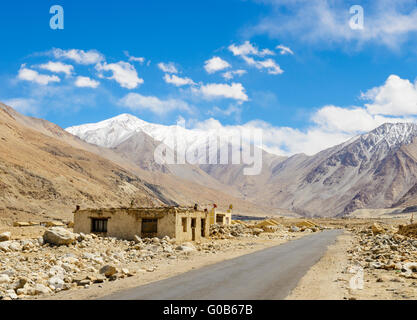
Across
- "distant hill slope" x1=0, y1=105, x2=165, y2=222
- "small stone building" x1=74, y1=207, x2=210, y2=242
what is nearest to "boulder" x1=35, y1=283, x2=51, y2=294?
"small stone building" x1=74, y1=207, x2=210, y2=242

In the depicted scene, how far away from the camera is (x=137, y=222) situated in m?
34.3

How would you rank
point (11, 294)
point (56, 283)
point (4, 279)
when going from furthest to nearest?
point (4, 279), point (56, 283), point (11, 294)

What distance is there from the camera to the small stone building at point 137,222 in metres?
34.2

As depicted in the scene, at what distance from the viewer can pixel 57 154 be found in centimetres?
13012

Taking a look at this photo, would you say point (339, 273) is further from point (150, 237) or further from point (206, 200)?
point (206, 200)

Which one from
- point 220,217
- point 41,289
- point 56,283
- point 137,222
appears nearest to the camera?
point 41,289

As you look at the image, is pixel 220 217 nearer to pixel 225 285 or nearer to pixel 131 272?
pixel 131 272

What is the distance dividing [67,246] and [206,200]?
17202cm

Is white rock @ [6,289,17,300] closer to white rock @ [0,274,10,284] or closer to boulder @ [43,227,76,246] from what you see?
white rock @ [0,274,10,284]

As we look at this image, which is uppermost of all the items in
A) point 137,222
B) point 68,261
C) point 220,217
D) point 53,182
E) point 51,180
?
point 51,180

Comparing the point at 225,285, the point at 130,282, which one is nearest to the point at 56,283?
the point at 130,282

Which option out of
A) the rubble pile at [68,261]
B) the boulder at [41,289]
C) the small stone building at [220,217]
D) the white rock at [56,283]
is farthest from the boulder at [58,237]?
the small stone building at [220,217]

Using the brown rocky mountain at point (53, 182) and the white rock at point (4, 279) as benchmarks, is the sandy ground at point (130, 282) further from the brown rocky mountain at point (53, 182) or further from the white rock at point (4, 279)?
the brown rocky mountain at point (53, 182)
